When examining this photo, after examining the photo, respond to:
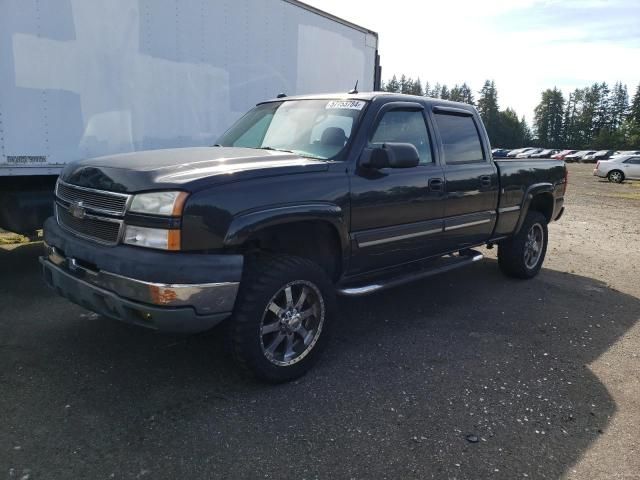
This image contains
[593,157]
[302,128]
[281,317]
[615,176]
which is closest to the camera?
[281,317]

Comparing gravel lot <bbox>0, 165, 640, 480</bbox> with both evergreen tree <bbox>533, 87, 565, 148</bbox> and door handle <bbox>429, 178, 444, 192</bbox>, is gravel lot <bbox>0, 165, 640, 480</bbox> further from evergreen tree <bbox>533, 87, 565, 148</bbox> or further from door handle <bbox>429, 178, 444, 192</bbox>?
evergreen tree <bbox>533, 87, 565, 148</bbox>

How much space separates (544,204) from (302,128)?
3743mm

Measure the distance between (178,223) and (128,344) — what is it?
5.08 ft

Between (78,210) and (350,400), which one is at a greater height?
(78,210)

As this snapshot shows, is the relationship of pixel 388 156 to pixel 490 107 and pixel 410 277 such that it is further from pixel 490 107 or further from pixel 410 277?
pixel 490 107

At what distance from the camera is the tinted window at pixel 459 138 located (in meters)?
4.72

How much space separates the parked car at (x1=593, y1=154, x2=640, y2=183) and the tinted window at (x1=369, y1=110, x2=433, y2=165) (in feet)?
86.8

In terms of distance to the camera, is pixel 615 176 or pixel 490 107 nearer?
pixel 615 176

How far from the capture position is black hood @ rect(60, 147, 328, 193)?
2.92m

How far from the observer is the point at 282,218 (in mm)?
3172

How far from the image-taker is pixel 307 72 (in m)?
7.76

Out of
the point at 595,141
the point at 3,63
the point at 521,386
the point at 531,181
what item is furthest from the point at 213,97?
the point at 595,141

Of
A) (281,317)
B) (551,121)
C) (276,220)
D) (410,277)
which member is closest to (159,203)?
(276,220)

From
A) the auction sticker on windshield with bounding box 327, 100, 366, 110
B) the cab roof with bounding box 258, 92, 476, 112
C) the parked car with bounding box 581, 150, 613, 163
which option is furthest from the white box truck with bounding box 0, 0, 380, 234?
the parked car with bounding box 581, 150, 613, 163
